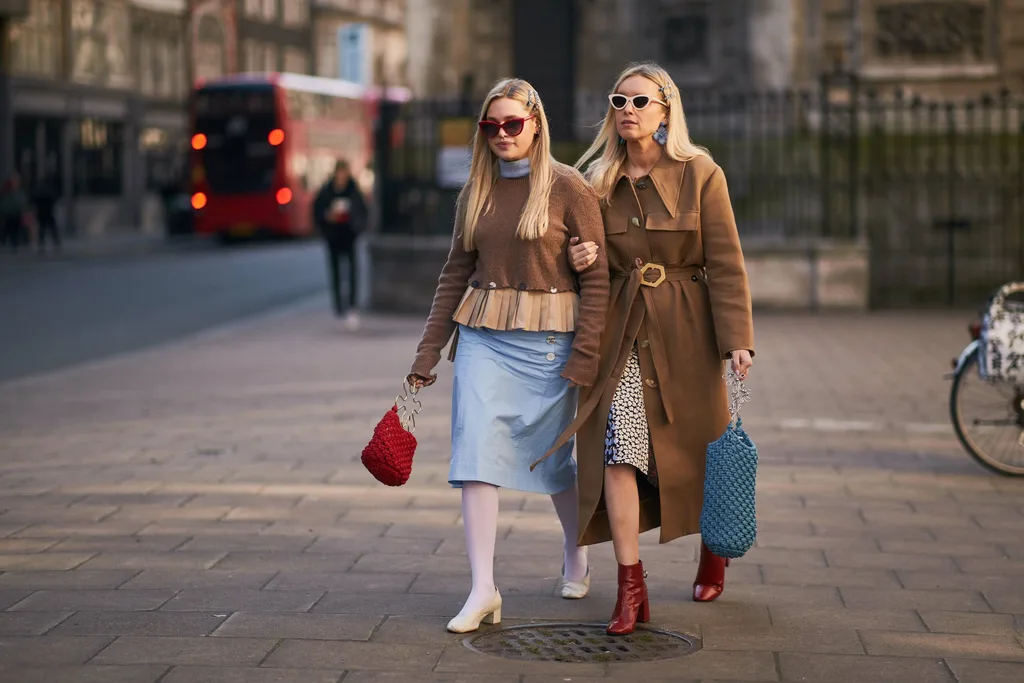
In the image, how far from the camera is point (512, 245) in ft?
17.6

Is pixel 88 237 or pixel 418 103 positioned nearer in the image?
pixel 418 103

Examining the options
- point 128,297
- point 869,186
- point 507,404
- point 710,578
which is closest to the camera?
point 507,404

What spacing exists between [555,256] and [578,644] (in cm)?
116

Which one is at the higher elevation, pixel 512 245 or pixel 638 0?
pixel 638 0

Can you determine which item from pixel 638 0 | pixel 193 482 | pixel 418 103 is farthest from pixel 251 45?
pixel 193 482

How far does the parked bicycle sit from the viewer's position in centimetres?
812

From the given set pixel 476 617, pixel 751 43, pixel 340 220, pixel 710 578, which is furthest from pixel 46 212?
pixel 476 617

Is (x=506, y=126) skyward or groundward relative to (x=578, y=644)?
skyward

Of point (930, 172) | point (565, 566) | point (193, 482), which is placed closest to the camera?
point (565, 566)

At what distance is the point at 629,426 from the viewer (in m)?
5.36

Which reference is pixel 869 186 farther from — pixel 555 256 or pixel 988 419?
pixel 555 256

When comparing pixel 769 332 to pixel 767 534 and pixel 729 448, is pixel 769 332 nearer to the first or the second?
Result: pixel 767 534

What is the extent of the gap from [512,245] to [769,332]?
11.2 m

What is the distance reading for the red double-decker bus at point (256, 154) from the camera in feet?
124
